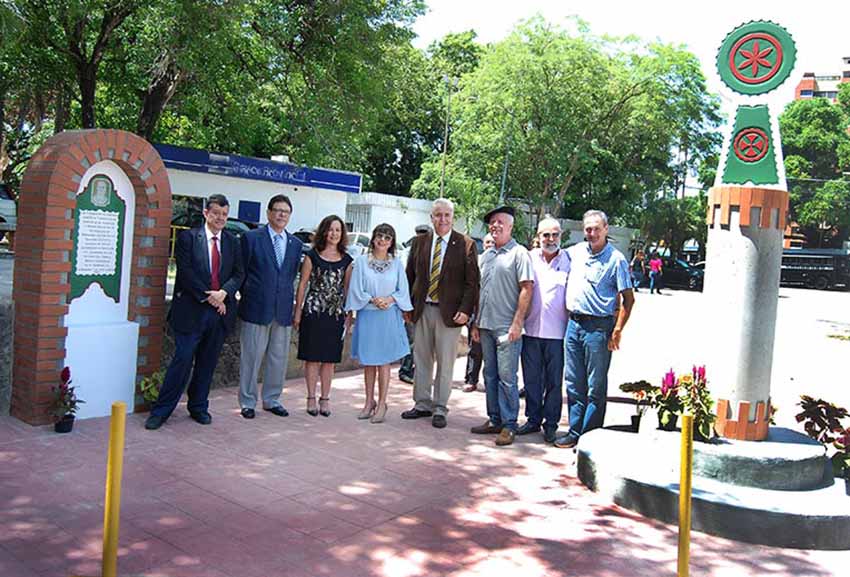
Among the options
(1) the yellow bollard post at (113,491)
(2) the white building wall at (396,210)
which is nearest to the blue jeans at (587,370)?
(1) the yellow bollard post at (113,491)

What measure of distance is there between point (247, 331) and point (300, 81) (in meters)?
11.8

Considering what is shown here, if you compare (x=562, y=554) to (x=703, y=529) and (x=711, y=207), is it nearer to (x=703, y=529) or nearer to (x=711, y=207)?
(x=703, y=529)

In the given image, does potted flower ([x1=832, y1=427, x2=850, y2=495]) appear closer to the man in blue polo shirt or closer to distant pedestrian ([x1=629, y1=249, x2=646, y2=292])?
the man in blue polo shirt

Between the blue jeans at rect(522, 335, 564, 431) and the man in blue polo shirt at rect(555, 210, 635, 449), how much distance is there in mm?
→ 218

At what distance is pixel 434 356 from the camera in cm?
693

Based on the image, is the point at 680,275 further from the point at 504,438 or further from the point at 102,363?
the point at 102,363

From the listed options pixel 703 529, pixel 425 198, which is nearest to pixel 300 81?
pixel 703 529

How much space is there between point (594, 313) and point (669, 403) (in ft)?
3.16

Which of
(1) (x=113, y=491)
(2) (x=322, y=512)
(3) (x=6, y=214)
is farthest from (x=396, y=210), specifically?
(1) (x=113, y=491)

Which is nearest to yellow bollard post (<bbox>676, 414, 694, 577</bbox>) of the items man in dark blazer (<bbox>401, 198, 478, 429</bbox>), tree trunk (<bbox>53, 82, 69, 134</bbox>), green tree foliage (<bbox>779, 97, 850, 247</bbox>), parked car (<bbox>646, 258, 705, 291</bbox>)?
man in dark blazer (<bbox>401, 198, 478, 429</bbox>)

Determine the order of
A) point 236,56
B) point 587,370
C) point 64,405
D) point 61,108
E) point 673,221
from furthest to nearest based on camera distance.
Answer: point 673,221
point 61,108
point 236,56
point 587,370
point 64,405

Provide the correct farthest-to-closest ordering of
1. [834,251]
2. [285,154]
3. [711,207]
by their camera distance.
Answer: [834,251] < [285,154] < [711,207]

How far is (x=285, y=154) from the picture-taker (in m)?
28.2

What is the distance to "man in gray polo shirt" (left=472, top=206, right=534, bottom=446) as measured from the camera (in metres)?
6.30
